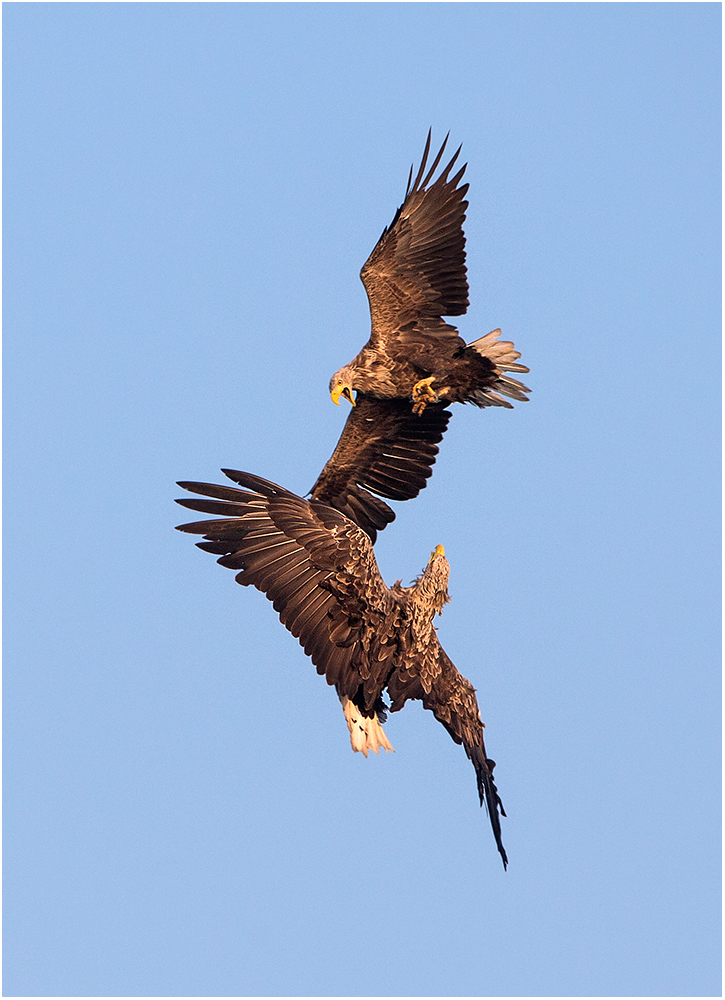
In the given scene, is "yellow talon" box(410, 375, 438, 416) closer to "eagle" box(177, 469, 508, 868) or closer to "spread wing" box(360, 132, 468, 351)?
"spread wing" box(360, 132, 468, 351)

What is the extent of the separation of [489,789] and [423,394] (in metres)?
3.50

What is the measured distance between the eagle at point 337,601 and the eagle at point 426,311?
230 cm

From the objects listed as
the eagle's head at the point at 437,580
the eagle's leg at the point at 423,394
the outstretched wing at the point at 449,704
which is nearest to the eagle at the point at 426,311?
the eagle's leg at the point at 423,394

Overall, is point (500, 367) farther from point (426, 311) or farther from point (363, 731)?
point (363, 731)

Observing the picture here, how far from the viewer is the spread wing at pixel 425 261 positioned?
13.1 m

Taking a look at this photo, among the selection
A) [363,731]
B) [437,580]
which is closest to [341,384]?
[437,580]

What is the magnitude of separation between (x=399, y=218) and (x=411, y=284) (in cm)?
54

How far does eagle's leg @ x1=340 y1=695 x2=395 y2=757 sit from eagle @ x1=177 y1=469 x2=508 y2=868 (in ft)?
0.71

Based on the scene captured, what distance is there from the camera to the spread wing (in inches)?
517

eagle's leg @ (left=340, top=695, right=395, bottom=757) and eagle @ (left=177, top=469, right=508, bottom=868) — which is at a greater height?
eagle @ (left=177, top=469, right=508, bottom=868)

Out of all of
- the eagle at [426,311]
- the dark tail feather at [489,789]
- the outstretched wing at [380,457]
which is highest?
the eagle at [426,311]

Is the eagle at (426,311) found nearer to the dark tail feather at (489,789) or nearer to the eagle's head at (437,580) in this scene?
the eagle's head at (437,580)

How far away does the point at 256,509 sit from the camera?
10945 millimetres

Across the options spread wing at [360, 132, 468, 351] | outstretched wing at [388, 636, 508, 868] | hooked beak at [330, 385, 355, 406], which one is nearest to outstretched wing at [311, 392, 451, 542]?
hooked beak at [330, 385, 355, 406]
